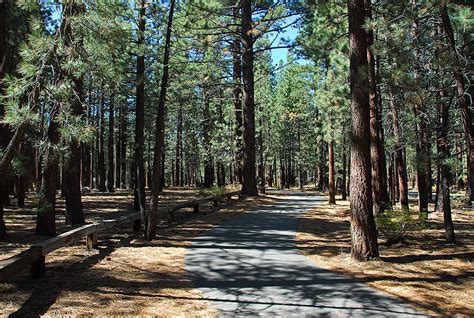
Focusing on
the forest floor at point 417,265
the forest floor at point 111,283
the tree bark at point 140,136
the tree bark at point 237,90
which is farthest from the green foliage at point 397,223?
the tree bark at point 237,90

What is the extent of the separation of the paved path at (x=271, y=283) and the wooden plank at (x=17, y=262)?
254cm

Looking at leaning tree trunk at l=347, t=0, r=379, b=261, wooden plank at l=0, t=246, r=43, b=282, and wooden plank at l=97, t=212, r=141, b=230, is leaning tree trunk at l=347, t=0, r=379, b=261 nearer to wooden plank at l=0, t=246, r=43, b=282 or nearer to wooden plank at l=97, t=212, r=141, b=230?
wooden plank at l=97, t=212, r=141, b=230

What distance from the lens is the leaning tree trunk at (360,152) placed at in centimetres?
794

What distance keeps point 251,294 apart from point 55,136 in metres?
5.87

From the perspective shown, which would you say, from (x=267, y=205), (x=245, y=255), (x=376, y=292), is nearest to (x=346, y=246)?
(x=245, y=255)

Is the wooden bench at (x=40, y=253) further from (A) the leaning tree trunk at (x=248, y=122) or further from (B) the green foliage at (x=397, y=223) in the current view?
(A) the leaning tree trunk at (x=248, y=122)

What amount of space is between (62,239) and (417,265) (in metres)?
6.75

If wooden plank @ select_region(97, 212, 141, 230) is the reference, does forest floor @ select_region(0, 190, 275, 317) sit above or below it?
below

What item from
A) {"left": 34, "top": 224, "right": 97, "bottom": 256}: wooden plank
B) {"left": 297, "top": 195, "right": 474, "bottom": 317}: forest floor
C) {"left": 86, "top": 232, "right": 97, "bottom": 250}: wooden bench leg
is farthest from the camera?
{"left": 86, "top": 232, "right": 97, "bottom": 250}: wooden bench leg

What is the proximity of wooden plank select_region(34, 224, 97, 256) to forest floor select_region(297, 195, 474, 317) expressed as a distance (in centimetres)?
481

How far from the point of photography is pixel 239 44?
2267cm

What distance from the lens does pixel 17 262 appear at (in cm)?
568

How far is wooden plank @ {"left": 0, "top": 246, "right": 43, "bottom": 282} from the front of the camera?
526cm

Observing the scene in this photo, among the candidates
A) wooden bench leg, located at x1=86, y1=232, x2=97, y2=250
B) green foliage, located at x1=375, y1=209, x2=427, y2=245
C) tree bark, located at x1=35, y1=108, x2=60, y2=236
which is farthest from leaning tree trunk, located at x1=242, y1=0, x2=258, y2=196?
wooden bench leg, located at x1=86, y1=232, x2=97, y2=250
